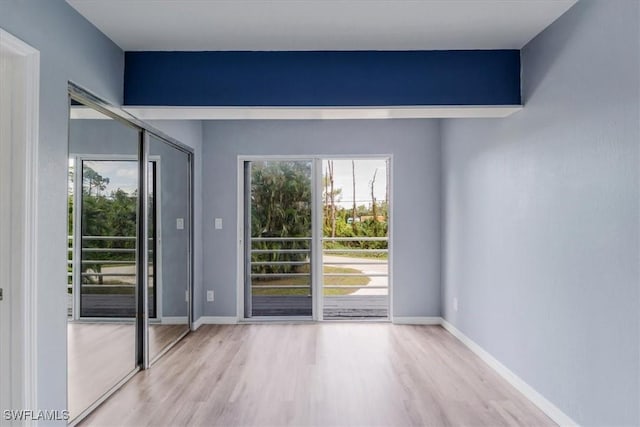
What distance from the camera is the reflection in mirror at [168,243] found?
376 cm

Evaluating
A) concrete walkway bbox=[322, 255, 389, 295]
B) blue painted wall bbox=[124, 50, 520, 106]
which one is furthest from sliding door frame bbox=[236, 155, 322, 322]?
blue painted wall bbox=[124, 50, 520, 106]

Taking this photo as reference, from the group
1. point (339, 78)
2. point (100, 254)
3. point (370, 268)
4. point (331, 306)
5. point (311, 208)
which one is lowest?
point (331, 306)

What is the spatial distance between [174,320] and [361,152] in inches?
109

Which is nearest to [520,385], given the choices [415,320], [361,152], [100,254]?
[415,320]

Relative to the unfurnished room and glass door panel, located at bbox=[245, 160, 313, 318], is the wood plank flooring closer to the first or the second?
the unfurnished room

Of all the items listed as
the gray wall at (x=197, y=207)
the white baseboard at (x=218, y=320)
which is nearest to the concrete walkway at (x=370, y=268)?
the white baseboard at (x=218, y=320)

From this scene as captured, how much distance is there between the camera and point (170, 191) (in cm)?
410

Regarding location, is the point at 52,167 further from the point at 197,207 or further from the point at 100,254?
the point at 197,207

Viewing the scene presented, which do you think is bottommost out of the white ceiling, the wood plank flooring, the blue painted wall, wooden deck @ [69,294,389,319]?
the wood plank flooring

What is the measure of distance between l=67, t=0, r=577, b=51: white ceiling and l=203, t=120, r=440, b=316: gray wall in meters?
1.98

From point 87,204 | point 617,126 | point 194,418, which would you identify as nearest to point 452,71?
point 617,126

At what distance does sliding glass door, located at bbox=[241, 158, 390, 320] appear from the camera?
5117 millimetres

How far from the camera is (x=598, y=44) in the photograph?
2.23 metres

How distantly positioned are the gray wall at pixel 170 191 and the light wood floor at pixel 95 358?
2.40 feet
